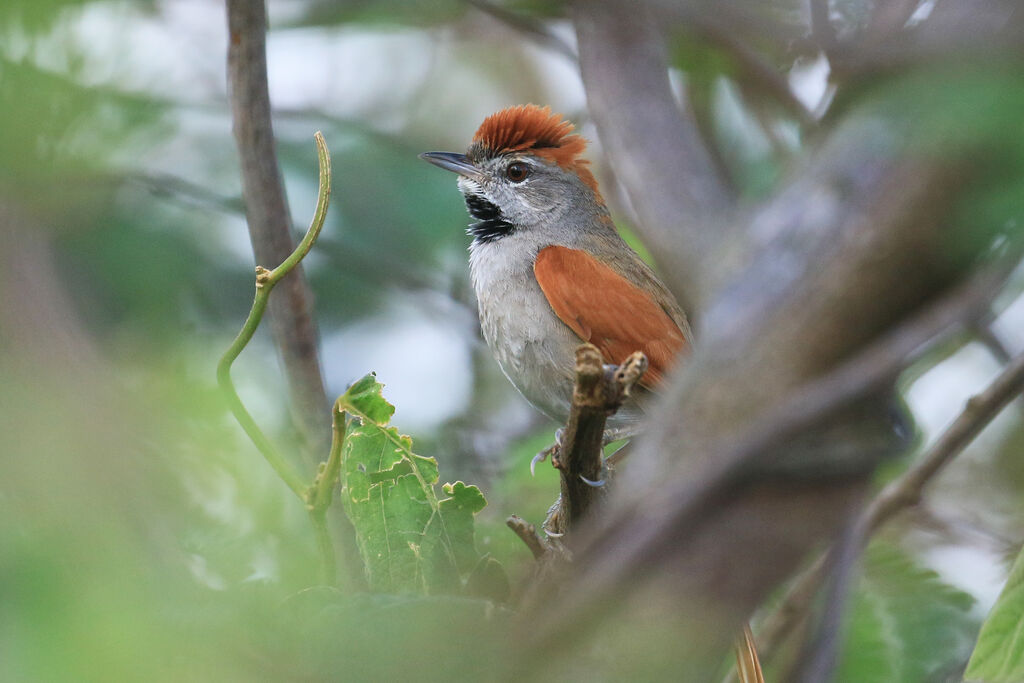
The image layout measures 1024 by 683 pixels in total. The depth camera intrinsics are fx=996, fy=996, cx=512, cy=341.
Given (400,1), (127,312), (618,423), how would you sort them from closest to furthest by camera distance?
1. (127,312)
2. (618,423)
3. (400,1)

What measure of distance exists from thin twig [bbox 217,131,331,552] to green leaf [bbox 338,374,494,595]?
0.62 feet

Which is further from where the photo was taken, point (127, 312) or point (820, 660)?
point (127, 312)

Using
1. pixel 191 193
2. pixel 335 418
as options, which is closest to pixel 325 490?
pixel 335 418

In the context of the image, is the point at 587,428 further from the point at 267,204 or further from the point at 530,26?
the point at 530,26

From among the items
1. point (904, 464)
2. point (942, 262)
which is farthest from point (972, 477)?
point (942, 262)

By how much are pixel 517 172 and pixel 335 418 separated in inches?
98.3

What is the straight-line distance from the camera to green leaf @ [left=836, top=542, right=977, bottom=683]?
2.83m

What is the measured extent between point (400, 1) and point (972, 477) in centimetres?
316

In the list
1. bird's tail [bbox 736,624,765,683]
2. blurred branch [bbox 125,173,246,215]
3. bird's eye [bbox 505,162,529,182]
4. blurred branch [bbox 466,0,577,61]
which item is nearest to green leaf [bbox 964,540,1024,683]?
bird's tail [bbox 736,624,765,683]

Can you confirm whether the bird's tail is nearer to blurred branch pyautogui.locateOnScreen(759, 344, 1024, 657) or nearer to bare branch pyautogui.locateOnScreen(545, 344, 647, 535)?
blurred branch pyautogui.locateOnScreen(759, 344, 1024, 657)

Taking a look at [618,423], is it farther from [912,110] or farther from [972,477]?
[912,110]

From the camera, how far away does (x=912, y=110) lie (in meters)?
1.10

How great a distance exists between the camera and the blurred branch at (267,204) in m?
2.75

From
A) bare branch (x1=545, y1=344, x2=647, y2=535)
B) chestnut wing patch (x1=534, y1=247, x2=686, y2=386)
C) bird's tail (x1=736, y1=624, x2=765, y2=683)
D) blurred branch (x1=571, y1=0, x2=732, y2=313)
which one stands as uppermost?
blurred branch (x1=571, y1=0, x2=732, y2=313)
